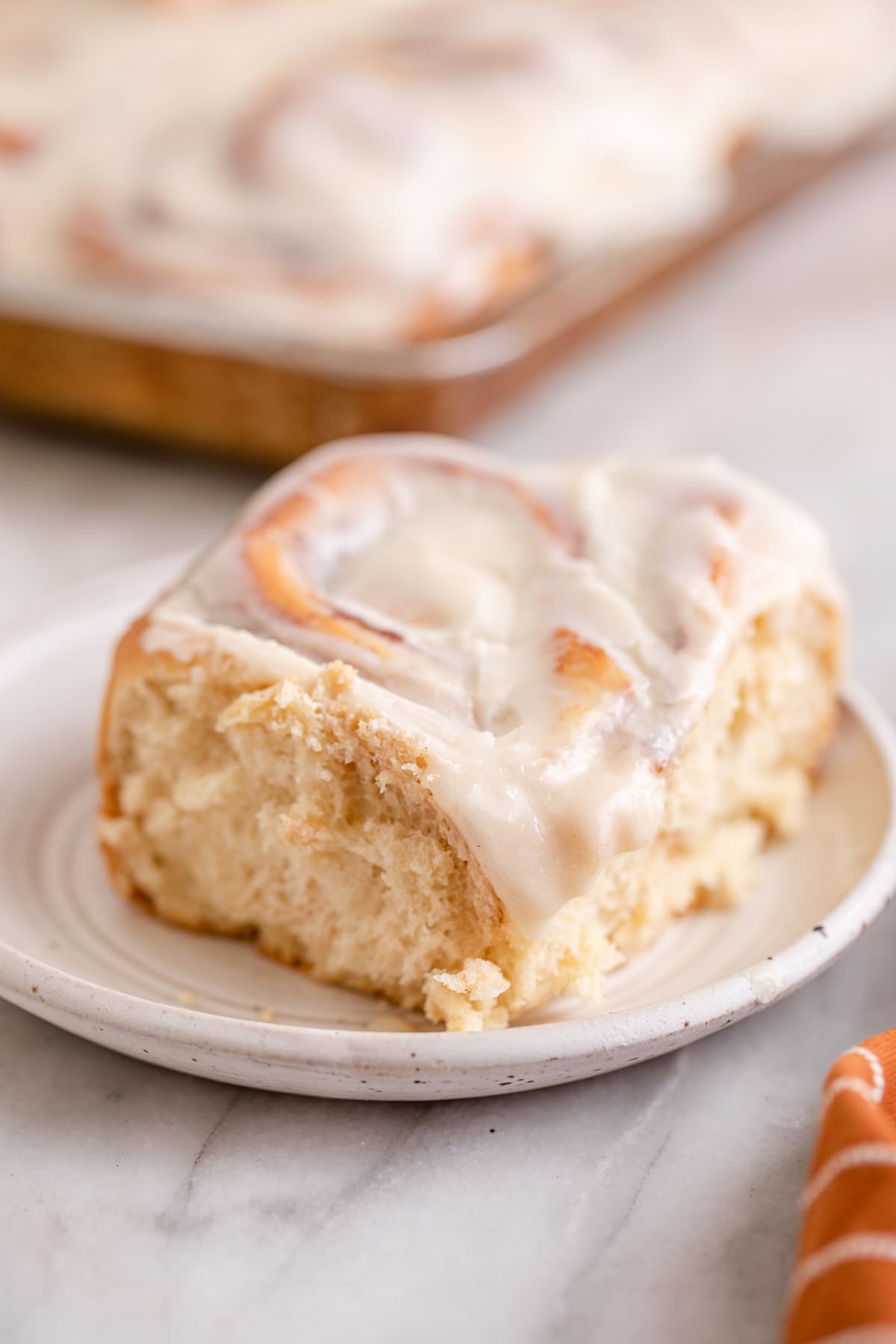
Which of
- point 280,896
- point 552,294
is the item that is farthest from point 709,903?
point 552,294

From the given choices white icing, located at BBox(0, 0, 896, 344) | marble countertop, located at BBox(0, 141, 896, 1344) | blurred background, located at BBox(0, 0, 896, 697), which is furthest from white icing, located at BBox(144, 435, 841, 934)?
white icing, located at BBox(0, 0, 896, 344)

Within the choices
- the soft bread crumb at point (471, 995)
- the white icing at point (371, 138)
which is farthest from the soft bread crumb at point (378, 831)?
the white icing at point (371, 138)

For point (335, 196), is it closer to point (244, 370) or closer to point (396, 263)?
point (396, 263)

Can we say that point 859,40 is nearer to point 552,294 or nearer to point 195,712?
point 552,294

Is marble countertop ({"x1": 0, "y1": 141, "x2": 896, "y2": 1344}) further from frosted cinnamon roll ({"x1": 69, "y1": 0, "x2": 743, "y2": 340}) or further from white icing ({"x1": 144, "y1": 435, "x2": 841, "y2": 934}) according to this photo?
frosted cinnamon roll ({"x1": 69, "y1": 0, "x2": 743, "y2": 340})

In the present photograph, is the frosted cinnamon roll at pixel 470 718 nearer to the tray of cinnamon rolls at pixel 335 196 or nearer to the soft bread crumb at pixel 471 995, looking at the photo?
the soft bread crumb at pixel 471 995

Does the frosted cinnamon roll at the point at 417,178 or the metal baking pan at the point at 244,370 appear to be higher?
the frosted cinnamon roll at the point at 417,178
